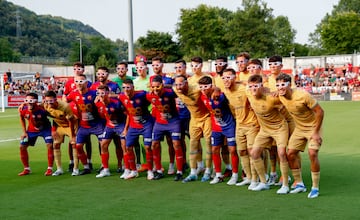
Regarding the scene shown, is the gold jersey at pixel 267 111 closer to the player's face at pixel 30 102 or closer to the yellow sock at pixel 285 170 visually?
the yellow sock at pixel 285 170

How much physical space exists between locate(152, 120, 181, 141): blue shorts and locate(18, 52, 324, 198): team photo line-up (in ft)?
0.06

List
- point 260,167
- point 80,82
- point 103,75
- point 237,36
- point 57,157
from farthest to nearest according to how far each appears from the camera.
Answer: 1. point 237,36
2. point 57,157
3. point 103,75
4. point 80,82
5. point 260,167

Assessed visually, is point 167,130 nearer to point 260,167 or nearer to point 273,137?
point 260,167

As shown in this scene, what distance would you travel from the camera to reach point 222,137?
374 inches

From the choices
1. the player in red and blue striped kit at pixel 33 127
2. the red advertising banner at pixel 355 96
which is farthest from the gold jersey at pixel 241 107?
the red advertising banner at pixel 355 96

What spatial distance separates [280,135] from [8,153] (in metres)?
8.74

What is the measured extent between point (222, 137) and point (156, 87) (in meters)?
1.55

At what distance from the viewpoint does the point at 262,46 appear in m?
79.0

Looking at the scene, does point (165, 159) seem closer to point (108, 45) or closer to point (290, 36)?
point (290, 36)

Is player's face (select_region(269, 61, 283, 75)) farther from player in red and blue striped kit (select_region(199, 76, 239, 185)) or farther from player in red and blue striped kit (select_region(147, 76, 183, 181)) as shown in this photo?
player in red and blue striped kit (select_region(147, 76, 183, 181))

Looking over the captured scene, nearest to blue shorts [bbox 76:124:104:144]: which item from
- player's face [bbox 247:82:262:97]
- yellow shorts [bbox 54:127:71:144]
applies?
yellow shorts [bbox 54:127:71:144]

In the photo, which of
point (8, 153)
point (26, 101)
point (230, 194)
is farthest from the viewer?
point (8, 153)

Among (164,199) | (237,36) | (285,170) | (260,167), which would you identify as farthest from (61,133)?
(237,36)

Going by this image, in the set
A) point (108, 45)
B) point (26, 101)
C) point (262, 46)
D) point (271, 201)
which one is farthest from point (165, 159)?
point (108, 45)
